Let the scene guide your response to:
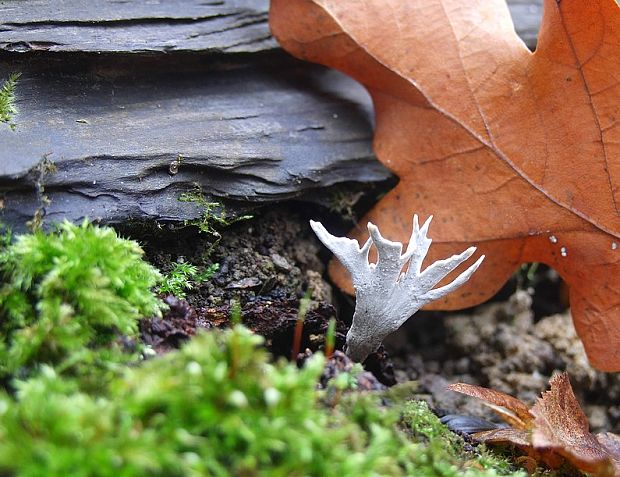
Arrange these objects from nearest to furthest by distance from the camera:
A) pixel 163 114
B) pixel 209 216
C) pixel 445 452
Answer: pixel 445 452 → pixel 209 216 → pixel 163 114

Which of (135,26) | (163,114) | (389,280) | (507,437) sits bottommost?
(507,437)

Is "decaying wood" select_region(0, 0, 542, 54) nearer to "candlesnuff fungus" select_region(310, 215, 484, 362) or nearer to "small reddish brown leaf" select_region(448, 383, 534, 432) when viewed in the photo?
"candlesnuff fungus" select_region(310, 215, 484, 362)

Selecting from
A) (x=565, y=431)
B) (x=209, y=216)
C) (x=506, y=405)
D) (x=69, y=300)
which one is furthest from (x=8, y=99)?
(x=565, y=431)

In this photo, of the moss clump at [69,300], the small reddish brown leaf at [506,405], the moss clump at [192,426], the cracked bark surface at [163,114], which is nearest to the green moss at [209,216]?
the cracked bark surface at [163,114]

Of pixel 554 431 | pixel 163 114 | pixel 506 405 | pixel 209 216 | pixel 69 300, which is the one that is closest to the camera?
pixel 69 300

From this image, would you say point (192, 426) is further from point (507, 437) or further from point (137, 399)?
point (507, 437)

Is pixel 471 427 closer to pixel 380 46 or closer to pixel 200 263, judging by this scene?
pixel 200 263

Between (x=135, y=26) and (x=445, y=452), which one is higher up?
(x=135, y=26)
